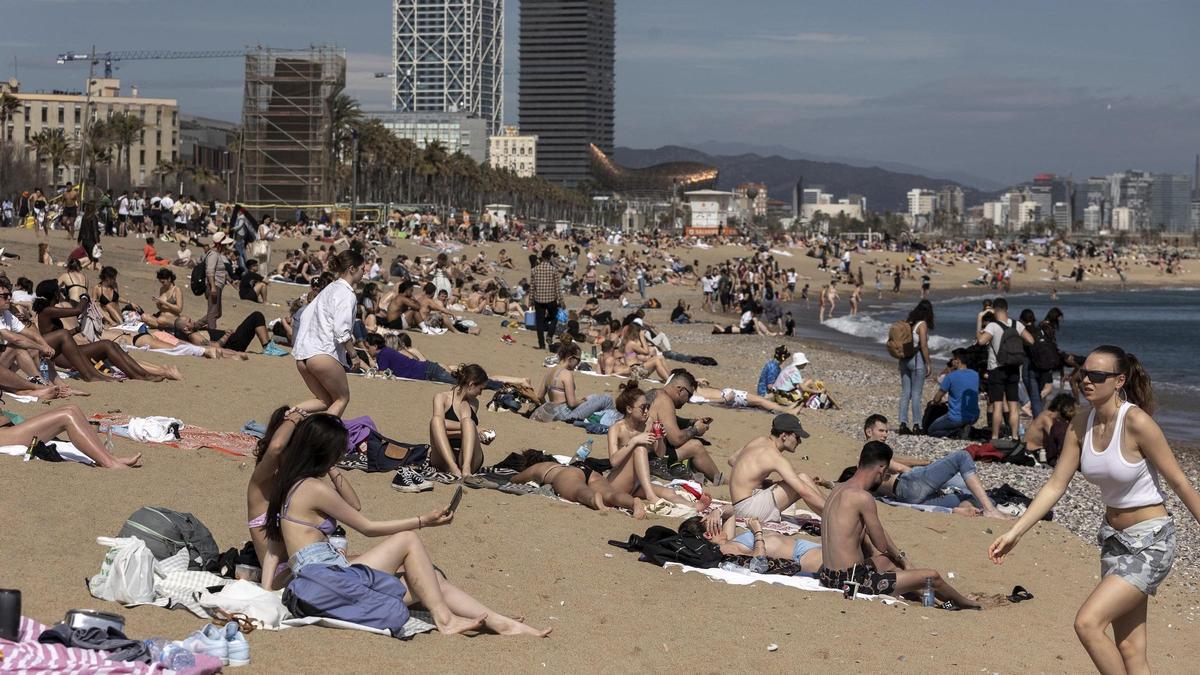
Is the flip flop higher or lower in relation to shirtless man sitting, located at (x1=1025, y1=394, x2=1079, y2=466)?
lower

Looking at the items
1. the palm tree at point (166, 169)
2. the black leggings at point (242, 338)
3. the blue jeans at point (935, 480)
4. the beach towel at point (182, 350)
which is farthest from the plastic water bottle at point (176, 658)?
the palm tree at point (166, 169)

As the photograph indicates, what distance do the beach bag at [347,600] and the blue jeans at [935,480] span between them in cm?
543

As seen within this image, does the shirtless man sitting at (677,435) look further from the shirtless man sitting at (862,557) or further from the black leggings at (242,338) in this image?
the black leggings at (242,338)

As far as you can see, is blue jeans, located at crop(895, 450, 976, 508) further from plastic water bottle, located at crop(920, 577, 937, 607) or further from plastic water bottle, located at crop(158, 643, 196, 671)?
plastic water bottle, located at crop(158, 643, 196, 671)

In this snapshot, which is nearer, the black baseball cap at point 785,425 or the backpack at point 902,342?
the black baseball cap at point 785,425

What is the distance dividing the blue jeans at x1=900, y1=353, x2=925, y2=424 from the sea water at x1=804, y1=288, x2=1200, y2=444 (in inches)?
176

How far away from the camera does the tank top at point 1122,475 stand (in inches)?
205

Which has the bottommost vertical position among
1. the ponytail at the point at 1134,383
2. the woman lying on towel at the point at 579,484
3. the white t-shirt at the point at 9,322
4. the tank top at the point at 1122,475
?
the woman lying on towel at the point at 579,484

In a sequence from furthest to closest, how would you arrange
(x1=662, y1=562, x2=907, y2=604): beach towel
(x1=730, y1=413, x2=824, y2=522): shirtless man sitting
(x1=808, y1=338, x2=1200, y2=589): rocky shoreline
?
(x1=808, y1=338, x2=1200, y2=589): rocky shoreline < (x1=730, y1=413, x2=824, y2=522): shirtless man sitting < (x1=662, y1=562, x2=907, y2=604): beach towel

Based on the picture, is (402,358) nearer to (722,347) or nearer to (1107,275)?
(722,347)

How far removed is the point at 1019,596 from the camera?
8.20 meters

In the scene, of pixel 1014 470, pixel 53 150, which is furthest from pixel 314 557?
pixel 53 150

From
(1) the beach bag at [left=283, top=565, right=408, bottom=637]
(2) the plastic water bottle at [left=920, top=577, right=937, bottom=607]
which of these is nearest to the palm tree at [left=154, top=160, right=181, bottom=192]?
(2) the plastic water bottle at [left=920, top=577, right=937, bottom=607]

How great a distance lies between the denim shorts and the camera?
6355mm
